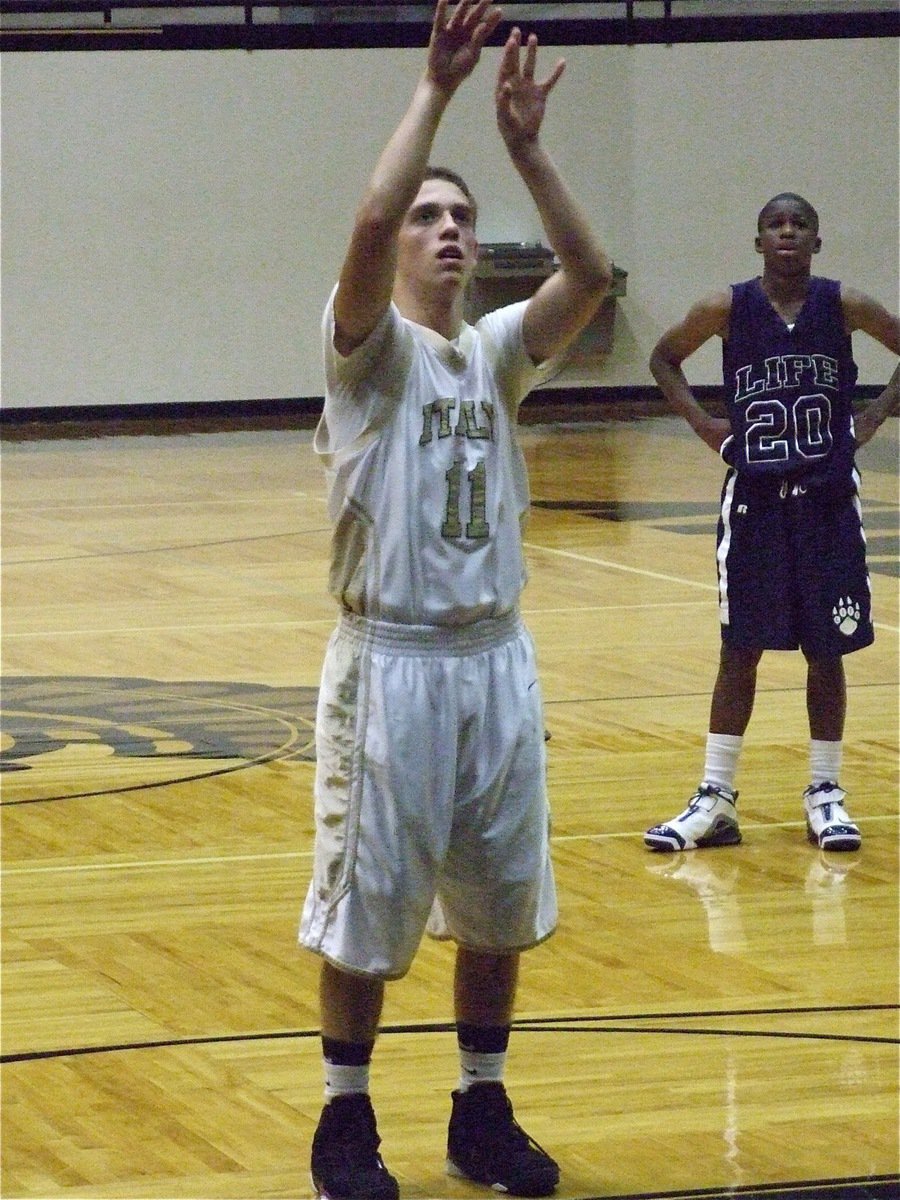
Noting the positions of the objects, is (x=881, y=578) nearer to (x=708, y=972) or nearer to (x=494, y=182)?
(x=708, y=972)

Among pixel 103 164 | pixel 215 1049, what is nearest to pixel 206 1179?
pixel 215 1049

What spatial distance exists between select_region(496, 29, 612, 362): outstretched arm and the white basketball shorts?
1.50ft

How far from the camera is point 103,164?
691 inches

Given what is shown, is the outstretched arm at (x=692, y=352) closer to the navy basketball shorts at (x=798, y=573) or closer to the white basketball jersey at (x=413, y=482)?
the navy basketball shorts at (x=798, y=573)

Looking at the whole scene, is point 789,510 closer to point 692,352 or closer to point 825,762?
point 692,352

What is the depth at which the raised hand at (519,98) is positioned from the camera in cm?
311

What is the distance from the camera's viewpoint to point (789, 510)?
532cm

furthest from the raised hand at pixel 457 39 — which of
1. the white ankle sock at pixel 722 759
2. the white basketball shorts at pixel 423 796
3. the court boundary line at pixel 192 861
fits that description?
the white ankle sock at pixel 722 759

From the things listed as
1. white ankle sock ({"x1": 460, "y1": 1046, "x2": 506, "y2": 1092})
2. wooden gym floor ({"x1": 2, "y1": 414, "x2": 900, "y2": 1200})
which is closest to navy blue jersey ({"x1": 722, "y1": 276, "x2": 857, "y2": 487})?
wooden gym floor ({"x1": 2, "y1": 414, "x2": 900, "y2": 1200})

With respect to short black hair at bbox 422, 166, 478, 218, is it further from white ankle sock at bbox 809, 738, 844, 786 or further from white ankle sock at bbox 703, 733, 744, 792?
white ankle sock at bbox 809, 738, 844, 786

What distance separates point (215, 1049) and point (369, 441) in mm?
1282

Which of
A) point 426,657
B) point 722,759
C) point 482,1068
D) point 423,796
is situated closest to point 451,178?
point 426,657

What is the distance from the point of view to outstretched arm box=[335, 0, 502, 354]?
2.98 meters

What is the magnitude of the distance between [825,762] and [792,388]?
3.06 ft
